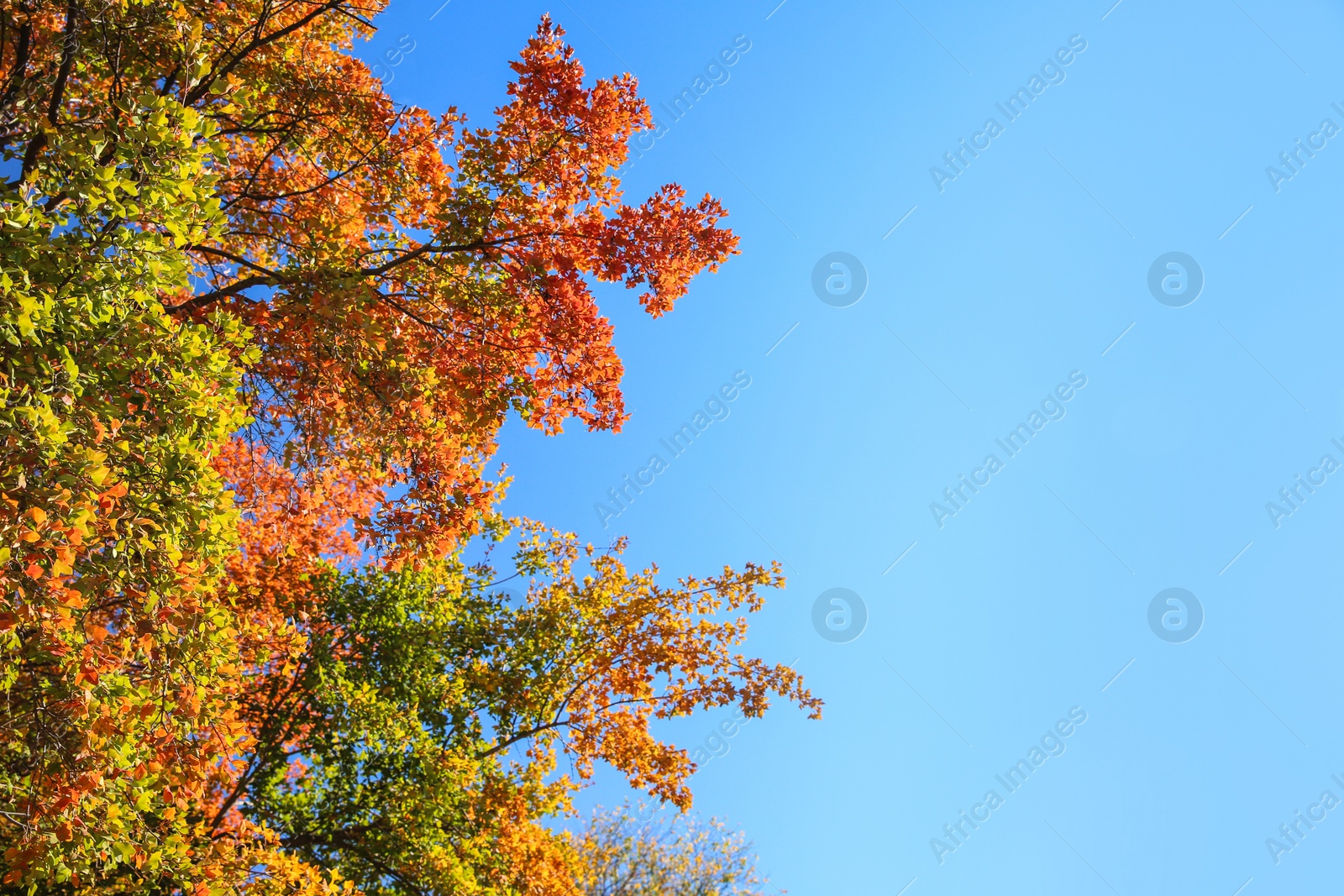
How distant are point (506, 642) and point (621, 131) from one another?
25.0 ft

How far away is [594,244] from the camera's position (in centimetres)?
743

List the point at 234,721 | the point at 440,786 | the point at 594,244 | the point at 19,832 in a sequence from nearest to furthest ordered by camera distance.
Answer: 1. the point at 19,832
2. the point at 234,721
3. the point at 594,244
4. the point at 440,786

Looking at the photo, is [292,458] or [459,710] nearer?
[292,458]

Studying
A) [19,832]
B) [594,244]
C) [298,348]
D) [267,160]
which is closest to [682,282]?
[594,244]

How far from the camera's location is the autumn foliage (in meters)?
3.72

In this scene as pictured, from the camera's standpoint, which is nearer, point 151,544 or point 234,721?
point 151,544

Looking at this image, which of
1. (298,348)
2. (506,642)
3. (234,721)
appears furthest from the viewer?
(506,642)

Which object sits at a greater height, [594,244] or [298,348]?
[298,348]

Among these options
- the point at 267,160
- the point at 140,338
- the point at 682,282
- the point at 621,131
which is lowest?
the point at 140,338

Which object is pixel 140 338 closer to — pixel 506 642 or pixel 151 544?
pixel 151 544

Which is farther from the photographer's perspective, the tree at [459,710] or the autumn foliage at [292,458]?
the tree at [459,710]

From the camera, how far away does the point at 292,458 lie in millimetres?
7078

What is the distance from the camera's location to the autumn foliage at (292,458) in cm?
372

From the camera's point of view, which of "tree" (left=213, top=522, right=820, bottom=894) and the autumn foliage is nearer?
the autumn foliage
